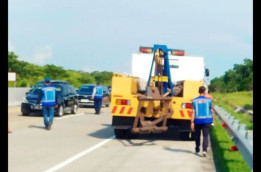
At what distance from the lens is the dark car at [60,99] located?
72.9ft

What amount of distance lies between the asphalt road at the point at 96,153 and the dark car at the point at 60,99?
226 inches

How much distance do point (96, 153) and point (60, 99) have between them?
11.8 meters

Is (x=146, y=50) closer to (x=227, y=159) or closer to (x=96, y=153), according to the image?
(x=96, y=153)

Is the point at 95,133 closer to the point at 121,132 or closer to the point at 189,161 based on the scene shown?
the point at 121,132

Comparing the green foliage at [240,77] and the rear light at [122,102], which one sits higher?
the green foliage at [240,77]

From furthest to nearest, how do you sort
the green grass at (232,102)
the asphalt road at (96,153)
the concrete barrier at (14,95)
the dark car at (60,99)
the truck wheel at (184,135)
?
the concrete barrier at (14,95) < the dark car at (60,99) < the green grass at (232,102) < the truck wheel at (184,135) < the asphalt road at (96,153)

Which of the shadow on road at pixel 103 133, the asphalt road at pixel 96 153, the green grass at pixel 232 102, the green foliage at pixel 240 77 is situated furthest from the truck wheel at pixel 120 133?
the green foliage at pixel 240 77

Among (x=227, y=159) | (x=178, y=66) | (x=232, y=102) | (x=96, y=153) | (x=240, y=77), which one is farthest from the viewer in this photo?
(x=240, y=77)

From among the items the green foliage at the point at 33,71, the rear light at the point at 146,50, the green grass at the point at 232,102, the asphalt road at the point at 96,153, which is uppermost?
the green foliage at the point at 33,71

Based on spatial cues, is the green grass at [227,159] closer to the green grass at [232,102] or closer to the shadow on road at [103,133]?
the shadow on road at [103,133]

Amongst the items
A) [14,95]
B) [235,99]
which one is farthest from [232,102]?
[14,95]

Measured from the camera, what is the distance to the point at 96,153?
11.2 meters

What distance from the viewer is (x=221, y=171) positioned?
922 cm
